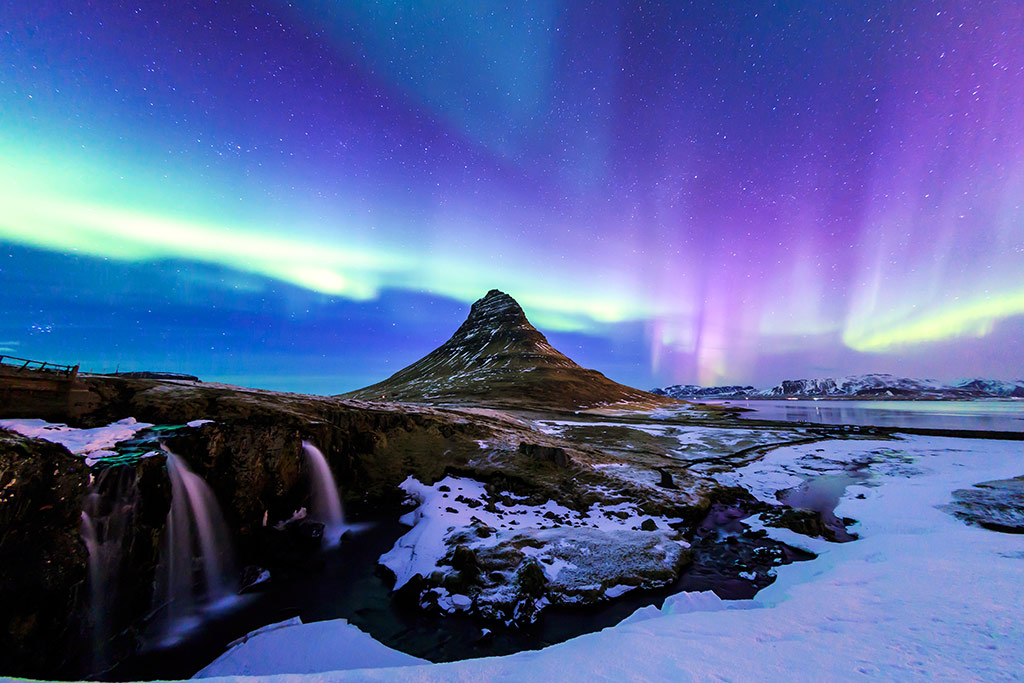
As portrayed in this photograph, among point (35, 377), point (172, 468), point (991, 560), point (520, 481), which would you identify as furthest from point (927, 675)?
point (35, 377)

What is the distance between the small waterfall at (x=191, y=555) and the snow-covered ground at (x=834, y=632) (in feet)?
14.5

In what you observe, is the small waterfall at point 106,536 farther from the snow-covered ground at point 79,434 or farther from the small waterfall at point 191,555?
the small waterfall at point 191,555

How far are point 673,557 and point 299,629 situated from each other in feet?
47.3

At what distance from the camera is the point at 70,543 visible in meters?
10.9

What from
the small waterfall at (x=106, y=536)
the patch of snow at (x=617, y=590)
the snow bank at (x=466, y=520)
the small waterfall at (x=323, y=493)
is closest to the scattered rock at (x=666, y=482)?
the snow bank at (x=466, y=520)

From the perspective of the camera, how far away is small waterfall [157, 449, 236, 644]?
531 inches

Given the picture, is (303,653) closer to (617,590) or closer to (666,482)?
(617,590)

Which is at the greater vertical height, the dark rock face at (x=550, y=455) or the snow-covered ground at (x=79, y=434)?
the snow-covered ground at (x=79, y=434)

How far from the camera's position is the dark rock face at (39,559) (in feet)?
31.4

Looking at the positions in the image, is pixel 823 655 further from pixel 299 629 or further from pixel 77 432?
pixel 77 432

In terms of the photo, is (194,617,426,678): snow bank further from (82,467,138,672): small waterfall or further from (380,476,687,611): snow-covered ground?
(82,467,138,672): small waterfall

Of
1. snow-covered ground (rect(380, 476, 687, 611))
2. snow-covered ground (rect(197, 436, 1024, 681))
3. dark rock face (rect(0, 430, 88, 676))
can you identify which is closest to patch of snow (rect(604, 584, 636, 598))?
snow-covered ground (rect(380, 476, 687, 611))

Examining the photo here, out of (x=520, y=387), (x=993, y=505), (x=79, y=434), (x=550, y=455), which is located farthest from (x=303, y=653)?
(x=520, y=387)

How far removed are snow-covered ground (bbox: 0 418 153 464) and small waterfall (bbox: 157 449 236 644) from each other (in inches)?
82.5
